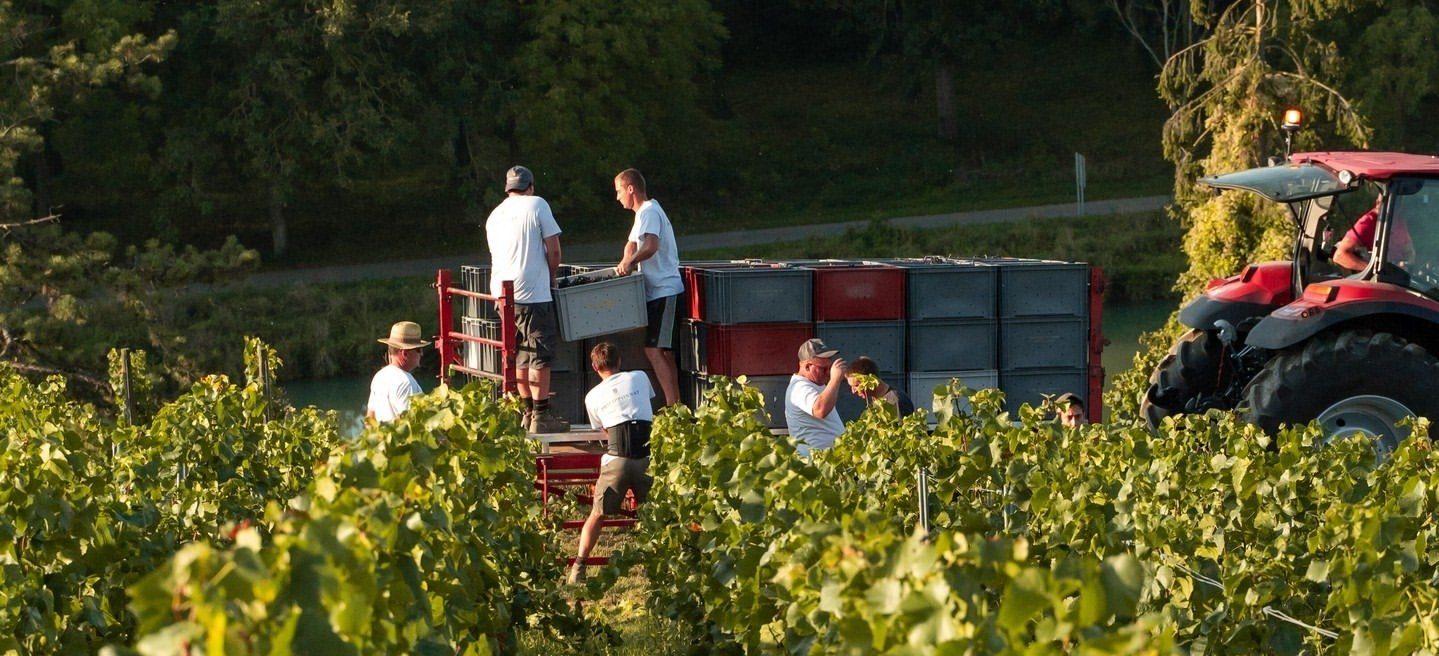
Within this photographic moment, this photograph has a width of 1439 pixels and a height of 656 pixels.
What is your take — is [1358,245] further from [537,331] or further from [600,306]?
[537,331]

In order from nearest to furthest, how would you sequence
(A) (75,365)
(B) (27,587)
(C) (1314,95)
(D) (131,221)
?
1. (B) (27,587)
2. (C) (1314,95)
3. (A) (75,365)
4. (D) (131,221)

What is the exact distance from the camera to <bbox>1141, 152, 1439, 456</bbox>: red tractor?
382 inches

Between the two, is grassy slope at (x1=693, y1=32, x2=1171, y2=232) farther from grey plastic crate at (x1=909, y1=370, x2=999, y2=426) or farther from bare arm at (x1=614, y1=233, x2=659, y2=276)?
bare arm at (x1=614, y1=233, x2=659, y2=276)

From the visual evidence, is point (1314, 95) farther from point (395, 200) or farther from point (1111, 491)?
point (395, 200)

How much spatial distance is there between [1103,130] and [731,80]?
10154 millimetres

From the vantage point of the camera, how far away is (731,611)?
22.3 feet

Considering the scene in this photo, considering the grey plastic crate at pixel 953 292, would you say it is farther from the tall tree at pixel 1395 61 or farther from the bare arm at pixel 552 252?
the tall tree at pixel 1395 61

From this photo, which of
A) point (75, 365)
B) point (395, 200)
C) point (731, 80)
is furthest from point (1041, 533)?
point (731, 80)

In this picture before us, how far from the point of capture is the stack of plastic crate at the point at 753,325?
10.9 m

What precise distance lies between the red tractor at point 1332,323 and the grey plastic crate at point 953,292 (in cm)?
113

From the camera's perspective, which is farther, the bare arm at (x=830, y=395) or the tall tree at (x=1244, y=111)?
the tall tree at (x=1244, y=111)

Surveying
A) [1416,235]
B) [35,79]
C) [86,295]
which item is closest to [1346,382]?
[1416,235]

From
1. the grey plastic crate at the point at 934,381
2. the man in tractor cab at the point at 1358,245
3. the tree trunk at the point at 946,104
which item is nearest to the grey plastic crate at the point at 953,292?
the grey plastic crate at the point at 934,381

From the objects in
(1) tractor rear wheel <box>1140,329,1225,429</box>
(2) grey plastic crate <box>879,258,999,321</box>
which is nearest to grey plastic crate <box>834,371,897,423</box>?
(2) grey plastic crate <box>879,258,999,321</box>
